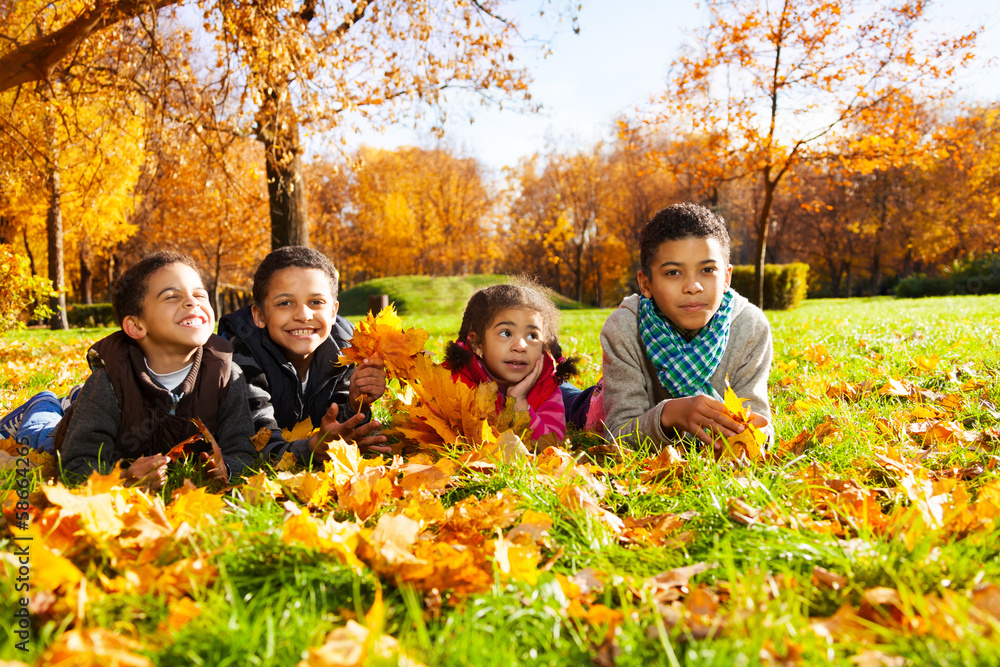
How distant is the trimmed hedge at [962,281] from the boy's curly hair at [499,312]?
86.3 ft

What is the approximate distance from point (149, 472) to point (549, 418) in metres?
1.86

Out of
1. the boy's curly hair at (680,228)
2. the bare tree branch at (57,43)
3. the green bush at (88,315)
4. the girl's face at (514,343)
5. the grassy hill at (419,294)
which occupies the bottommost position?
the green bush at (88,315)

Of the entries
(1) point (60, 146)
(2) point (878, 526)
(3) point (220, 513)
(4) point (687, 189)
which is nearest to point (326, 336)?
(3) point (220, 513)

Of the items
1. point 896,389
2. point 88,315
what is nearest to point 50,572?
point 896,389

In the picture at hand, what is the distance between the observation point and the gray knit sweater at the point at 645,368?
293cm

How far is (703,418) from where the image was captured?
2.48 meters

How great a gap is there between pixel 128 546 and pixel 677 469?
5.90 feet

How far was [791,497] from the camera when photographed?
77.2 inches

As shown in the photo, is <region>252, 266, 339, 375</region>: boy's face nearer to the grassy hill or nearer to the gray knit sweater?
the gray knit sweater

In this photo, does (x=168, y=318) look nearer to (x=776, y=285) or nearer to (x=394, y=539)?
(x=394, y=539)

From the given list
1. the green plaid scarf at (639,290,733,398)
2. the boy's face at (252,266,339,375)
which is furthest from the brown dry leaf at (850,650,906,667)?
the boy's face at (252,266,339,375)

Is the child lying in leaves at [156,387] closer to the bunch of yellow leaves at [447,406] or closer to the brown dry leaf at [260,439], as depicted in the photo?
the brown dry leaf at [260,439]

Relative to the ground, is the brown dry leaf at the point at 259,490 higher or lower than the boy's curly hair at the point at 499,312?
lower

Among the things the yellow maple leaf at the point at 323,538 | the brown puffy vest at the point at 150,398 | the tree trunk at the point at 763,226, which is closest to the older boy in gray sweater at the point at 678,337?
the yellow maple leaf at the point at 323,538
